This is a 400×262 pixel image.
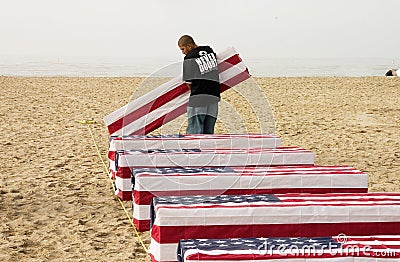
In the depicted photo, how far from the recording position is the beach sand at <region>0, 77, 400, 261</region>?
563cm

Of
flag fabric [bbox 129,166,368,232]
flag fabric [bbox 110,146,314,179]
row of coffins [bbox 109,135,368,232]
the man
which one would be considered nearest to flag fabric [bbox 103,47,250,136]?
the man

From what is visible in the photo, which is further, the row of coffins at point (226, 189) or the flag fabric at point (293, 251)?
the row of coffins at point (226, 189)

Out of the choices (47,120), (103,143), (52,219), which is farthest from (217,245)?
(47,120)

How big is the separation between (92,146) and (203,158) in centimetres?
443

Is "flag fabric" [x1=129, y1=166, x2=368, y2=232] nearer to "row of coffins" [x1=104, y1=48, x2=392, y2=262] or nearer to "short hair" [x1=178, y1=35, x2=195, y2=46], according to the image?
"row of coffins" [x1=104, y1=48, x2=392, y2=262]

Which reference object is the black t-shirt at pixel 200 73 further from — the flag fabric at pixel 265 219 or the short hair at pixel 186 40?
the flag fabric at pixel 265 219

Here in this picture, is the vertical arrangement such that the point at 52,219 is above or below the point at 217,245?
below

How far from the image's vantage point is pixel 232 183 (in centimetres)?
559

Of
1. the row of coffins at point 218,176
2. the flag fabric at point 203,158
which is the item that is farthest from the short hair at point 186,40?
the row of coffins at point 218,176

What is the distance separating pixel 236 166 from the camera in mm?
6691

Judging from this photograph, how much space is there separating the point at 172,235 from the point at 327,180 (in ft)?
6.31

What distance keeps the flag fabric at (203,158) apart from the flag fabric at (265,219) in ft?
6.51

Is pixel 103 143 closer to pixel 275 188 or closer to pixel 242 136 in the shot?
pixel 242 136

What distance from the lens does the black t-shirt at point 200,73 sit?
793 cm
